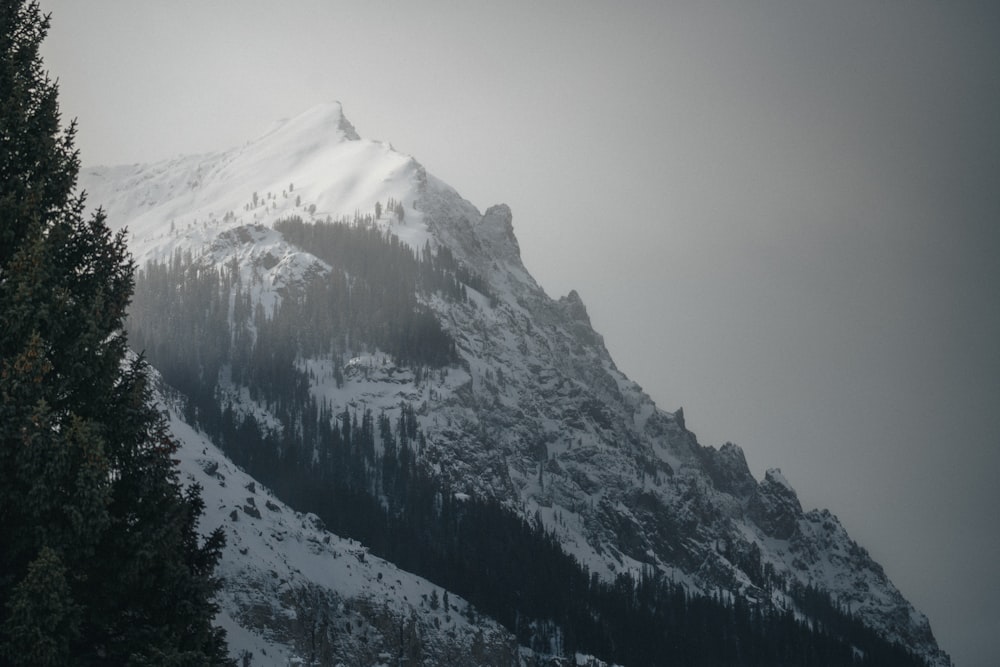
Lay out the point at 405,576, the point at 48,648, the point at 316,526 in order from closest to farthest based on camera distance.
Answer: the point at 48,648
the point at 316,526
the point at 405,576

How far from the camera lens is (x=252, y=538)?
498ft

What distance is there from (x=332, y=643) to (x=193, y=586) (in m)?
128

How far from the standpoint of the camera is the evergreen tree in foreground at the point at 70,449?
24.1 m

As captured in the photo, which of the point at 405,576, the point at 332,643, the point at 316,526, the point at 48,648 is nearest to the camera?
the point at 48,648

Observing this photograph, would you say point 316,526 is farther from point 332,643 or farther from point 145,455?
point 145,455

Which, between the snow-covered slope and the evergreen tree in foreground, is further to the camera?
the snow-covered slope

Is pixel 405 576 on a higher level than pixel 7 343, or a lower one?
higher

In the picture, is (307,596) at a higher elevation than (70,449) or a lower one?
higher

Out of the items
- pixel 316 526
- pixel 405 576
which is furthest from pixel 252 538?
pixel 405 576

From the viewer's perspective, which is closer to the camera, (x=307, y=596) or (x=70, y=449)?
(x=70, y=449)

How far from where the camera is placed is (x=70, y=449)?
24500mm

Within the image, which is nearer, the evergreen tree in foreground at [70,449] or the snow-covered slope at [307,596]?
the evergreen tree in foreground at [70,449]

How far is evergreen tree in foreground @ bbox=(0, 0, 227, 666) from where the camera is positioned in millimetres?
24094

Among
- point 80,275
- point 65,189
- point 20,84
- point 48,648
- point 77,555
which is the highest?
point 20,84
